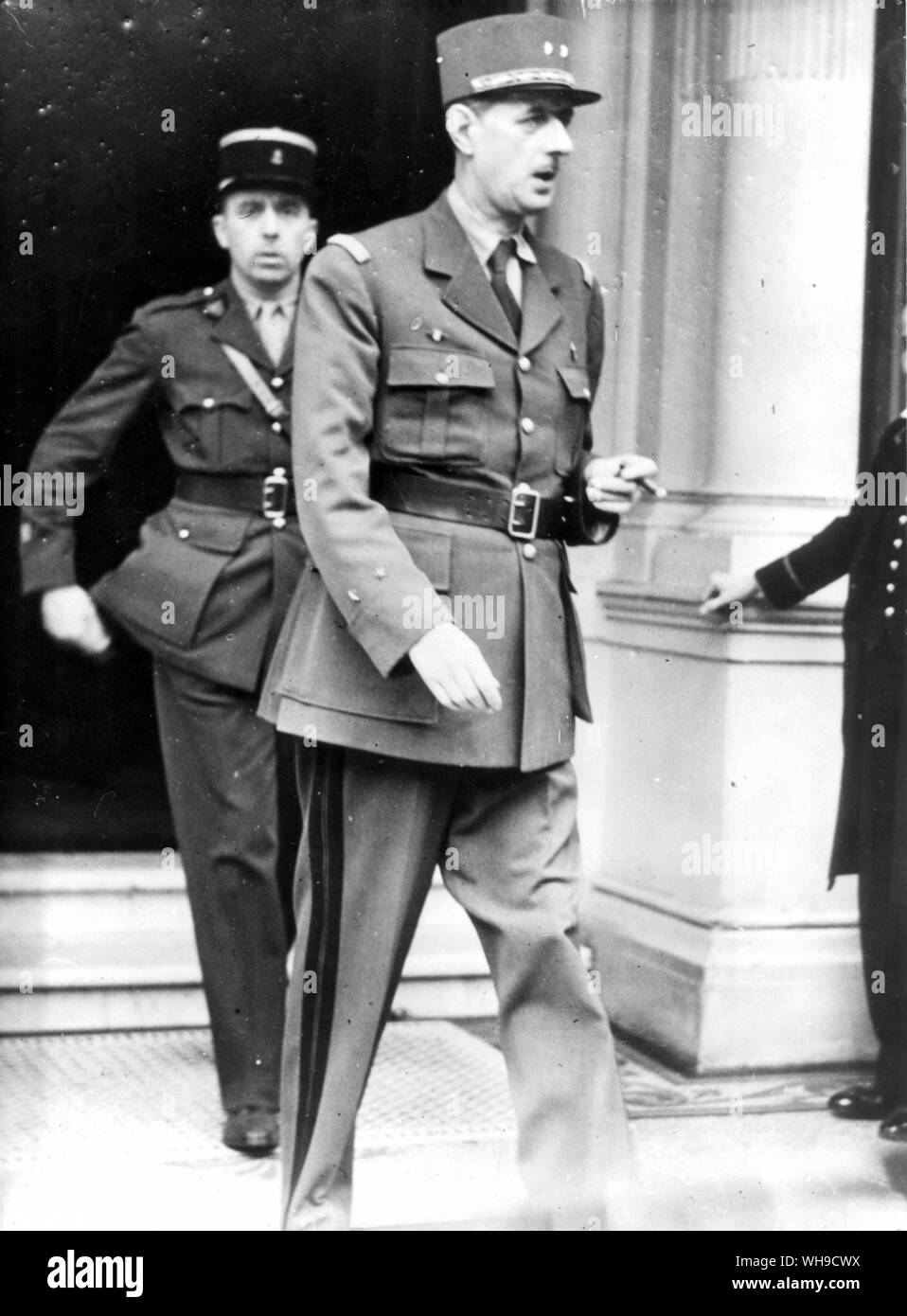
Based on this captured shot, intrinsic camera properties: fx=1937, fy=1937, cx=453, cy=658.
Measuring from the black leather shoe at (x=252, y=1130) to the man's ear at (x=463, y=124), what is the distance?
1.84 m

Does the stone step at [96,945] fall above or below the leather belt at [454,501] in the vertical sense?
below

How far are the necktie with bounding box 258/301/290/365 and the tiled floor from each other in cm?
143

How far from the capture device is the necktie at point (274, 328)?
12.2 ft

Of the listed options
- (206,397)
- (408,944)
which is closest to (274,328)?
(206,397)

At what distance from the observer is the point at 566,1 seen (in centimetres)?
383

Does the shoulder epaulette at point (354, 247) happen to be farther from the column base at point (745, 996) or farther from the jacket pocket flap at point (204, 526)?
the column base at point (745, 996)

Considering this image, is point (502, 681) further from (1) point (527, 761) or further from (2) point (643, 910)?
(2) point (643, 910)

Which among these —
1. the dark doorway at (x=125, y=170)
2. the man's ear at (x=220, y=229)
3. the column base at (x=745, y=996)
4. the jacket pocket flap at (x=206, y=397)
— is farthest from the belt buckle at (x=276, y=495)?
the column base at (x=745, y=996)

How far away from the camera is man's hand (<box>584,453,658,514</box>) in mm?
3350

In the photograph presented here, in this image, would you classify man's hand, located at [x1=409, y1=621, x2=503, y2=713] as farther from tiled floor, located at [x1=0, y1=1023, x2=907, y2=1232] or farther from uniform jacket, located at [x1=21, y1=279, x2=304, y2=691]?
tiled floor, located at [x1=0, y1=1023, x2=907, y2=1232]

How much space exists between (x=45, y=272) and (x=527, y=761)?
4.44 ft

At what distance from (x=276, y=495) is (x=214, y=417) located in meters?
0.19

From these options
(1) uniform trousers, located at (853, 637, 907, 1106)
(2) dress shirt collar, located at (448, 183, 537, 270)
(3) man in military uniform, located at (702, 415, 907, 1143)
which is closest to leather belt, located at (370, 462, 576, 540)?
(2) dress shirt collar, located at (448, 183, 537, 270)

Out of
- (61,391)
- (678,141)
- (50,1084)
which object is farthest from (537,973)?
(678,141)
